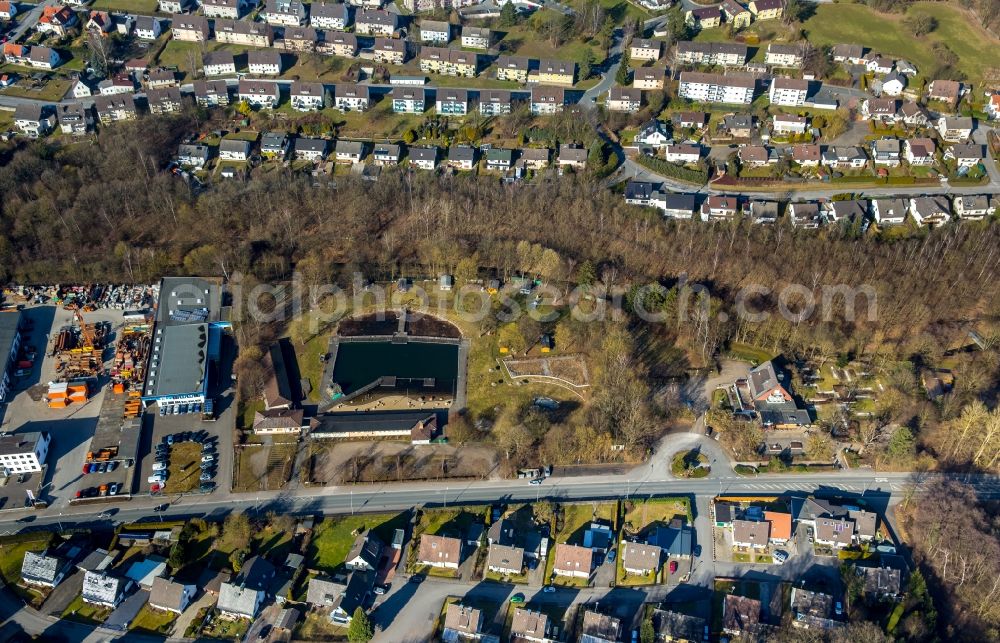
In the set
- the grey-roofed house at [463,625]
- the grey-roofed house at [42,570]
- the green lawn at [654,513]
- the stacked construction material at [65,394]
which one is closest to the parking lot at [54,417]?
the stacked construction material at [65,394]

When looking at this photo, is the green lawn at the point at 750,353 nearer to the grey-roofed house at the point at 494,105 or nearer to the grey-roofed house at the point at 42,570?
the grey-roofed house at the point at 494,105

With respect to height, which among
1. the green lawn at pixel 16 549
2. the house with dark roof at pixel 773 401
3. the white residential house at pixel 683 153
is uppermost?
the white residential house at pixel 683 153

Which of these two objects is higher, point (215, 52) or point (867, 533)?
point (215, 52)

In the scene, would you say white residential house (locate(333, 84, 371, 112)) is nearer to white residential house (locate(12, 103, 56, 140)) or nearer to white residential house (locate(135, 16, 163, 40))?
white residential house (locate(135, 16, 163, 40))

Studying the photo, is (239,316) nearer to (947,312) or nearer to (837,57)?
(947,312)

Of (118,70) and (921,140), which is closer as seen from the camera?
(921,140)

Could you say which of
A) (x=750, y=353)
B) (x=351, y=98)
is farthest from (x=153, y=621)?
(x=351, y=98)

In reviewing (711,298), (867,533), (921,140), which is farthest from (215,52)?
(867,533)
